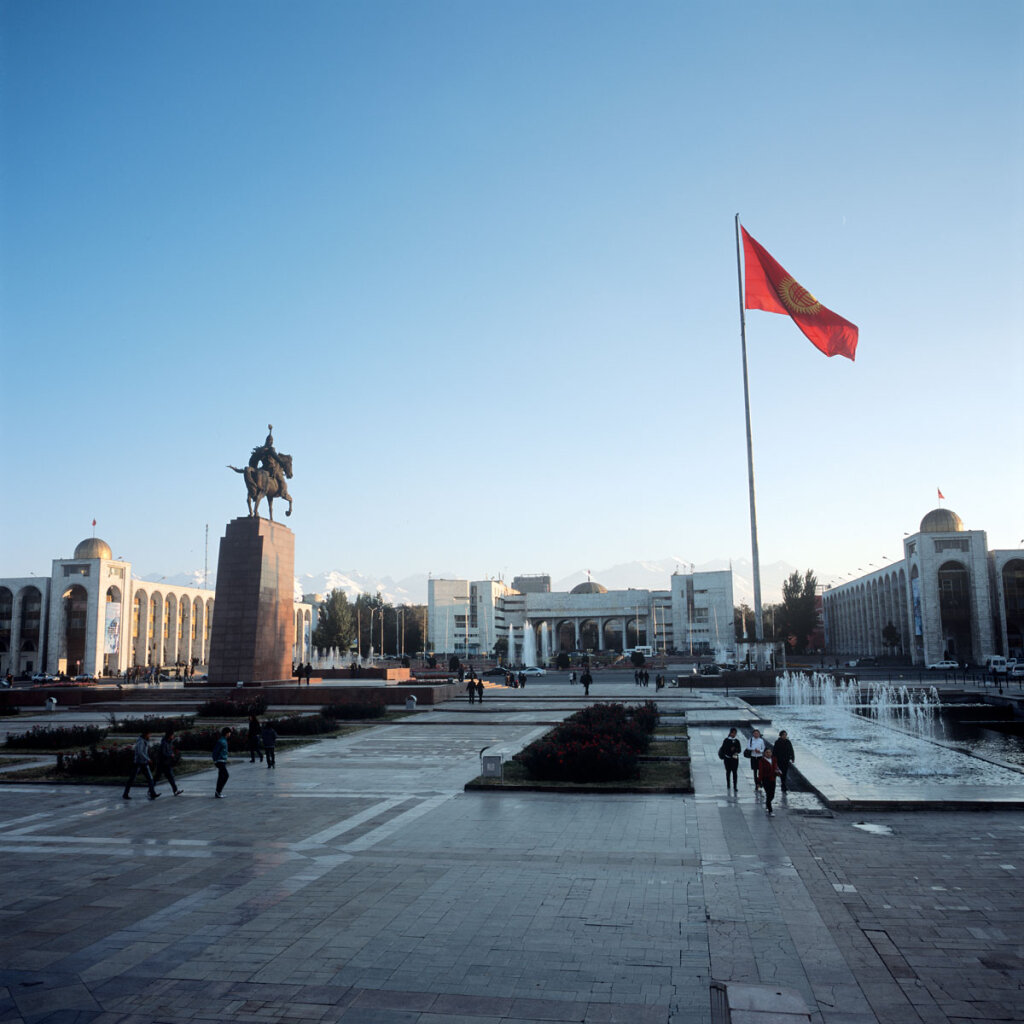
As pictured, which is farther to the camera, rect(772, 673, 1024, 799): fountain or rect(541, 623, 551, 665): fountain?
rect(541, 623, 551, 665): fountain

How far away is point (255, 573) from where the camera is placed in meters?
34.9

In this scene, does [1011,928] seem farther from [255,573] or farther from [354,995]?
[255,573]

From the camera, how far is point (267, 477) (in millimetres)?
36625

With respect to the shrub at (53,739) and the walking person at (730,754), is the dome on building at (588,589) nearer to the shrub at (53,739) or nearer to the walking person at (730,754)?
the shrub at (53,739)

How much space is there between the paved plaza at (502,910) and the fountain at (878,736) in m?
3.06

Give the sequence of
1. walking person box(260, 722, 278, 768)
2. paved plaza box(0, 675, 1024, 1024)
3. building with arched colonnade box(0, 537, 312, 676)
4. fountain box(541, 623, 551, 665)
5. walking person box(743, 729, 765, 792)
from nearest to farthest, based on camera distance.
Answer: paved plaza box(0, 675, 1024, 1024), walking person box(743, 729, 765, 792), walking person box(260, 722, 278, 768), building with arched colonnade box(0, 537, 312, 676), fountain box(541, 623, 551, 665)

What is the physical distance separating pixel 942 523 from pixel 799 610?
22.1 meters

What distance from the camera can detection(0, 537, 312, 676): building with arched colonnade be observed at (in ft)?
263

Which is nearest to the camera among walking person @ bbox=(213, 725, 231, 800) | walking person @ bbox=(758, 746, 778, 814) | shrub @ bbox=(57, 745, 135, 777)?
walking person @ bbox=(758, 746, 778, 814)

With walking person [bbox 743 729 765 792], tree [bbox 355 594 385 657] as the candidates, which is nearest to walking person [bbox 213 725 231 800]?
walking person [bbox 743 729 765 792]

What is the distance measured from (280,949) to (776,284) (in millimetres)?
28781

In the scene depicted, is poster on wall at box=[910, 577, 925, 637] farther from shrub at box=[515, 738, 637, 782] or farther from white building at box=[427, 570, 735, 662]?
shrub at box=[515, 738, 637, 782]

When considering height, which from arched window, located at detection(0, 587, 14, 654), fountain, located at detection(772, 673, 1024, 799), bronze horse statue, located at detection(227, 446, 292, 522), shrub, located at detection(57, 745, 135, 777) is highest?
bronze horse statue, located at detection(227, 446, 292, 522)

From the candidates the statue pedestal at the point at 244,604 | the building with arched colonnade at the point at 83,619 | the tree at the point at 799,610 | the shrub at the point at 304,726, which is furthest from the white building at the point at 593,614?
the shrub at the point at 304,726
